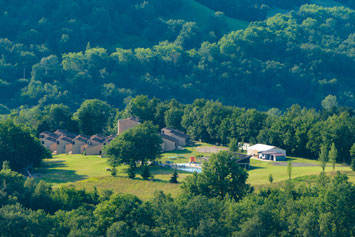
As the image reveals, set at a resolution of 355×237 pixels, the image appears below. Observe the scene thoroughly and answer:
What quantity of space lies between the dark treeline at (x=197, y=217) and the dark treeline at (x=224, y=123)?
114 feet

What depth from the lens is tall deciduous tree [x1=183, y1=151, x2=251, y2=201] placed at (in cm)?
6197

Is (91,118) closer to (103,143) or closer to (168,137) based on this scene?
(103,143)

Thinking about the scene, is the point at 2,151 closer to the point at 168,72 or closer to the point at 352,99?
the point at 168,72

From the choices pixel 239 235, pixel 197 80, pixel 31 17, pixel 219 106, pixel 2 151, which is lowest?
pixel 239 235

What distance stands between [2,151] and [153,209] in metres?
33.7

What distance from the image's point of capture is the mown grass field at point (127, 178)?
7150 cm

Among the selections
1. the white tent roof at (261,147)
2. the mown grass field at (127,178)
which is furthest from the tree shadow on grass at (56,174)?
the white tent roof at (261,147)

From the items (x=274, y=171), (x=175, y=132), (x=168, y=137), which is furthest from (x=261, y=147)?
(x=175, y=132)

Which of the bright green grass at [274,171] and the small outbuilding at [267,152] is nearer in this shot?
the bright green grass at [274,171]

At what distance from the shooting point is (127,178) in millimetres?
76000

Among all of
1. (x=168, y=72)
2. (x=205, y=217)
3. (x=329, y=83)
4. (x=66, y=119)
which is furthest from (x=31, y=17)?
(x=205, y=217)

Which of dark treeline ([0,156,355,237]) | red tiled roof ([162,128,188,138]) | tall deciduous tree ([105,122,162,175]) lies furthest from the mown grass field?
dark treeline ([0,156,355,237])

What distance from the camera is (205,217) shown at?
A: 51406 millimetres

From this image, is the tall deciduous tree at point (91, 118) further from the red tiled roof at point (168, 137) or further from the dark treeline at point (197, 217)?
the dark treeline at point (197, 217)
